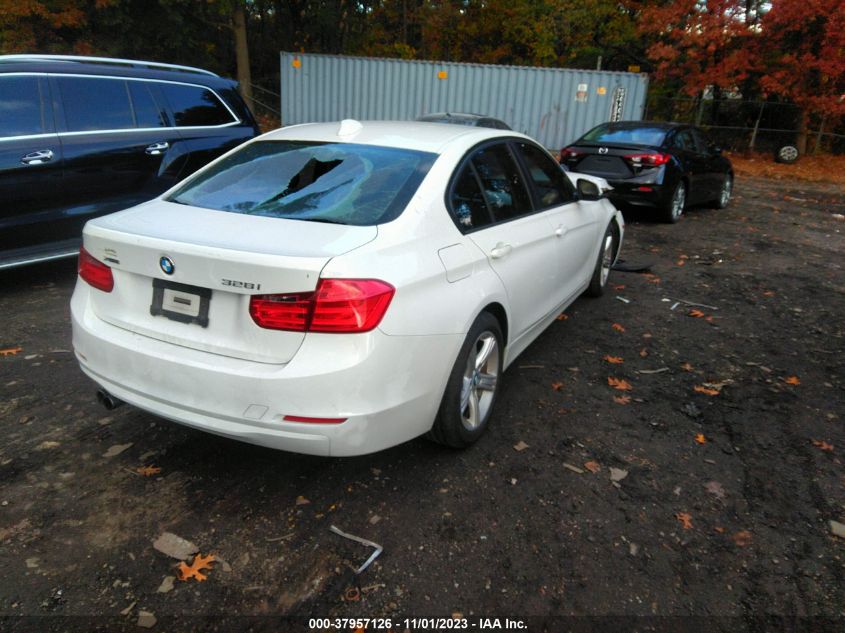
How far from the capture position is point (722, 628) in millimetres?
2328

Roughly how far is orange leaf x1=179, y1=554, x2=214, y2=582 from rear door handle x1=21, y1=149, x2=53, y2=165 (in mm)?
4172

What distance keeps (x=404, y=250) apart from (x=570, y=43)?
A: 28173 mm

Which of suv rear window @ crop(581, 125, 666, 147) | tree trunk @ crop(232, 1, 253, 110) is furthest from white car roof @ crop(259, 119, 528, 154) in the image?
tree trunk @ crop(232, 1, 253, 110)

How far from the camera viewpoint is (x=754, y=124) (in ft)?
72.1

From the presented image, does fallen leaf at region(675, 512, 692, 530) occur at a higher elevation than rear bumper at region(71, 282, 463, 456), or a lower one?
lower

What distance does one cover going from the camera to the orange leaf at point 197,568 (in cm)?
244

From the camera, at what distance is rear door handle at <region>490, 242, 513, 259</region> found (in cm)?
334

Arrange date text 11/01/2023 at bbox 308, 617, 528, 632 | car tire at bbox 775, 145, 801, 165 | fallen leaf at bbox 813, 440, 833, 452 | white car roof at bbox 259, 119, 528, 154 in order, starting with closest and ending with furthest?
date text 11/01/2023 at bbox 308, 617, 528, 632, white car roof at bbox 259, 119, 528, 154, fallen leaf at bbox 813, 440, 833, 452, car tire at bbox 775, 145, 801, 165

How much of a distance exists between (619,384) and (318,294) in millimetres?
2651

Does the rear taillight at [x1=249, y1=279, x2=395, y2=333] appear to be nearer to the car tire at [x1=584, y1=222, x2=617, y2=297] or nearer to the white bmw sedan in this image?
the white bmw sedan

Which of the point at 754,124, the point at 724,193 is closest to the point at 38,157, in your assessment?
the point at 724,193

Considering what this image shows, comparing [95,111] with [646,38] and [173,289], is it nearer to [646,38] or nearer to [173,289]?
[173,289]

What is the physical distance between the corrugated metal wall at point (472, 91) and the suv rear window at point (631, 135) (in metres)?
8.01

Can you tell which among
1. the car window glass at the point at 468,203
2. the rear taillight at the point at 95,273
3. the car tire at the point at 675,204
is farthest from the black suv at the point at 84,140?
the car tire at the point at 675,204
